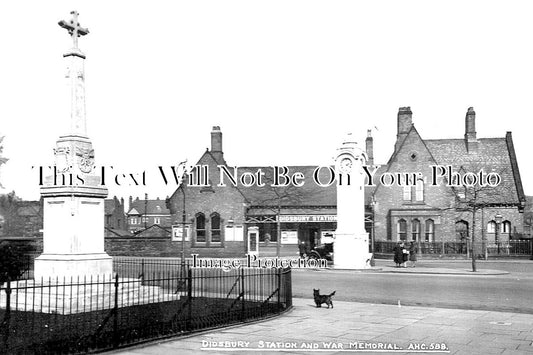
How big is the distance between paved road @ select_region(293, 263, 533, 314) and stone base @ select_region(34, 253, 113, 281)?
7.11 metres

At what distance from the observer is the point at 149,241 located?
45375mm

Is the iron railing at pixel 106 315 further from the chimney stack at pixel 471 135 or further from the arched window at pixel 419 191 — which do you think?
the chimney stack at pixel 471 135

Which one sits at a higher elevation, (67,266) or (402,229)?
(402,229)

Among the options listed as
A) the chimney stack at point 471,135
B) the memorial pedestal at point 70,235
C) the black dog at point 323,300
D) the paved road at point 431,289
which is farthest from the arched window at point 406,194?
the memorial pedestal at point 70,235

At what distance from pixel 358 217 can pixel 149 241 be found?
19654 mm

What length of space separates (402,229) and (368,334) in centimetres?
3656

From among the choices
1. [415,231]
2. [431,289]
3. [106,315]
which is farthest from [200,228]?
[106,315]

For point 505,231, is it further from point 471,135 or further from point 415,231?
point 471,135

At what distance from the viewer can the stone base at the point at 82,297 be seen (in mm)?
12756

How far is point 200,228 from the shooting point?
46094 mm

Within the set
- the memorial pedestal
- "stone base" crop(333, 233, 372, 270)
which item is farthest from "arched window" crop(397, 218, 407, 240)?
the memorial pedestal

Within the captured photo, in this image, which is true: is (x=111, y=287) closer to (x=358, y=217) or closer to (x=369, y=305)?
(x=369, y=305)

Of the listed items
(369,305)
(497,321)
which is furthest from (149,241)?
(497,321)

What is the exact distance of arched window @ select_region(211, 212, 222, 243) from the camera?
150 ft
